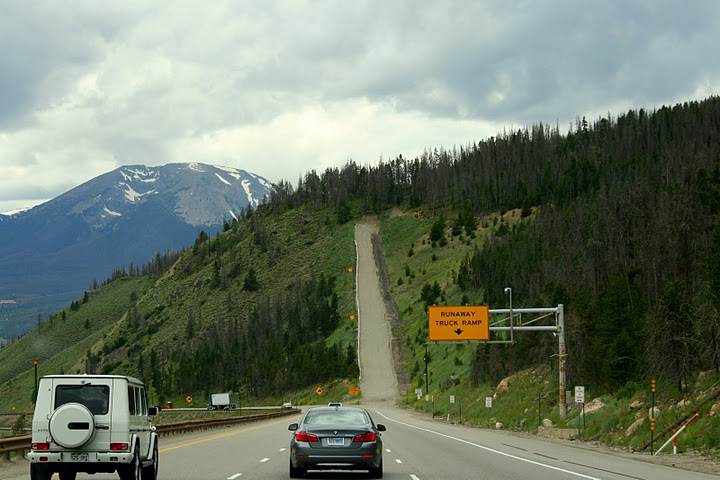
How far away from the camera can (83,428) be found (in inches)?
635

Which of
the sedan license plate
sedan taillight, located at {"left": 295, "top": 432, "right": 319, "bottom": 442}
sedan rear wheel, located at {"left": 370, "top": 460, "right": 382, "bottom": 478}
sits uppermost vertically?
sedan taillight, located at {"left": 295, "top": 432, "right": 319, "bottom": 442}

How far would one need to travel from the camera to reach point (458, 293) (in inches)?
5999

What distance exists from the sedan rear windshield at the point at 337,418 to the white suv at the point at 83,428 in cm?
420

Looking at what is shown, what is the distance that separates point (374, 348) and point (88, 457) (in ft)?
446

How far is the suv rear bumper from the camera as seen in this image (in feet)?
52.5

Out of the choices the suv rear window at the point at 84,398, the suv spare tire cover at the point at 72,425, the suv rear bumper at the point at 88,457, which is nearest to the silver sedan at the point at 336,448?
the suv rear bumper at the point at 88,457

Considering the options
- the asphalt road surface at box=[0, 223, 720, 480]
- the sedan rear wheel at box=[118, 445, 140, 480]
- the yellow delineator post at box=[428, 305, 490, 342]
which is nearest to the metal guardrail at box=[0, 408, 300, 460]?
the asphalt road surface at box=[0, 223, 720, 480]

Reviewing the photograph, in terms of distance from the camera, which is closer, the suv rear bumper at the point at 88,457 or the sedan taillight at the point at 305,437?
the suv rear bumper at the point at 88,457

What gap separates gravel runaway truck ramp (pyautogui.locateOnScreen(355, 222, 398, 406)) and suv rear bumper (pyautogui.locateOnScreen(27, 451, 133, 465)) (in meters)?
102

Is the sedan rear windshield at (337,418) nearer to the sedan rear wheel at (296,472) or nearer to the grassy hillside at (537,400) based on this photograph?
the sedan rear wheel at (296,472)

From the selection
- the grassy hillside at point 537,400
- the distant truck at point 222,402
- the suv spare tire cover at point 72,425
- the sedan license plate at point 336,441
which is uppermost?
the suv spare tire cover at point 72,425

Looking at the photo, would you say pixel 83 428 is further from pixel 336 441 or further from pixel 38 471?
pixel 336 441

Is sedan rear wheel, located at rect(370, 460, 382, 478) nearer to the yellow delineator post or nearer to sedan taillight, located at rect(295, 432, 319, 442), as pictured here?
sedan taillight, located at rect(295, 432, 319, 442)

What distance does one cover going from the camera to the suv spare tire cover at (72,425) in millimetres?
16016
